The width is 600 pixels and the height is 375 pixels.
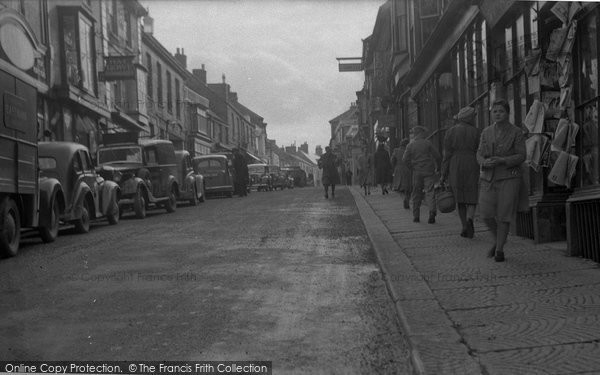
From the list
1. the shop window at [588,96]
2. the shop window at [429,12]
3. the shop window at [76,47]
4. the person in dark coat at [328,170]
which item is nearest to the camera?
the shop window at [588,96]

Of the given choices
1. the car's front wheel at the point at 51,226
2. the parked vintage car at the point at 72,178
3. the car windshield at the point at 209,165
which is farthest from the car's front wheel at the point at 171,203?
the car windshield at the point at 209,165

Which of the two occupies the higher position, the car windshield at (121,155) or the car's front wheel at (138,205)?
the car windshield at (121,155)

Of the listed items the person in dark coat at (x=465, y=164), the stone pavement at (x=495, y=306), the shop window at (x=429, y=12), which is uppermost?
the shop window at (x=429, y=12)

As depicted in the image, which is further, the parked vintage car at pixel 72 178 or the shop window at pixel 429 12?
the shop window at pixel 429 12

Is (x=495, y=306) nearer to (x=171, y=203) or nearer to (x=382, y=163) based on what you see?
(x=171, y=203)

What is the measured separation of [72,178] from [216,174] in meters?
15.5

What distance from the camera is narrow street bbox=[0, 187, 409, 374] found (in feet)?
13.1

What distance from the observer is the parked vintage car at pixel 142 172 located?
1531 cm

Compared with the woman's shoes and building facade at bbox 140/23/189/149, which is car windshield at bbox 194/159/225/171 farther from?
the woman's shoes

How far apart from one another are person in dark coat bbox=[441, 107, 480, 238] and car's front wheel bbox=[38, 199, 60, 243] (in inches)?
242

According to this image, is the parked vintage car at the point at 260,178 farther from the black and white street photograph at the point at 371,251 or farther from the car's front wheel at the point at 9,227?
the car's front wheel at the point at 9,227

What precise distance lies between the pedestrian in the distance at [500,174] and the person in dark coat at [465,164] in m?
1.69

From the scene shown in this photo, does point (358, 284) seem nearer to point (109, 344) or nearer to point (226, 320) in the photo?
point (226, 320)

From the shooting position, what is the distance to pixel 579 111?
7258mm
